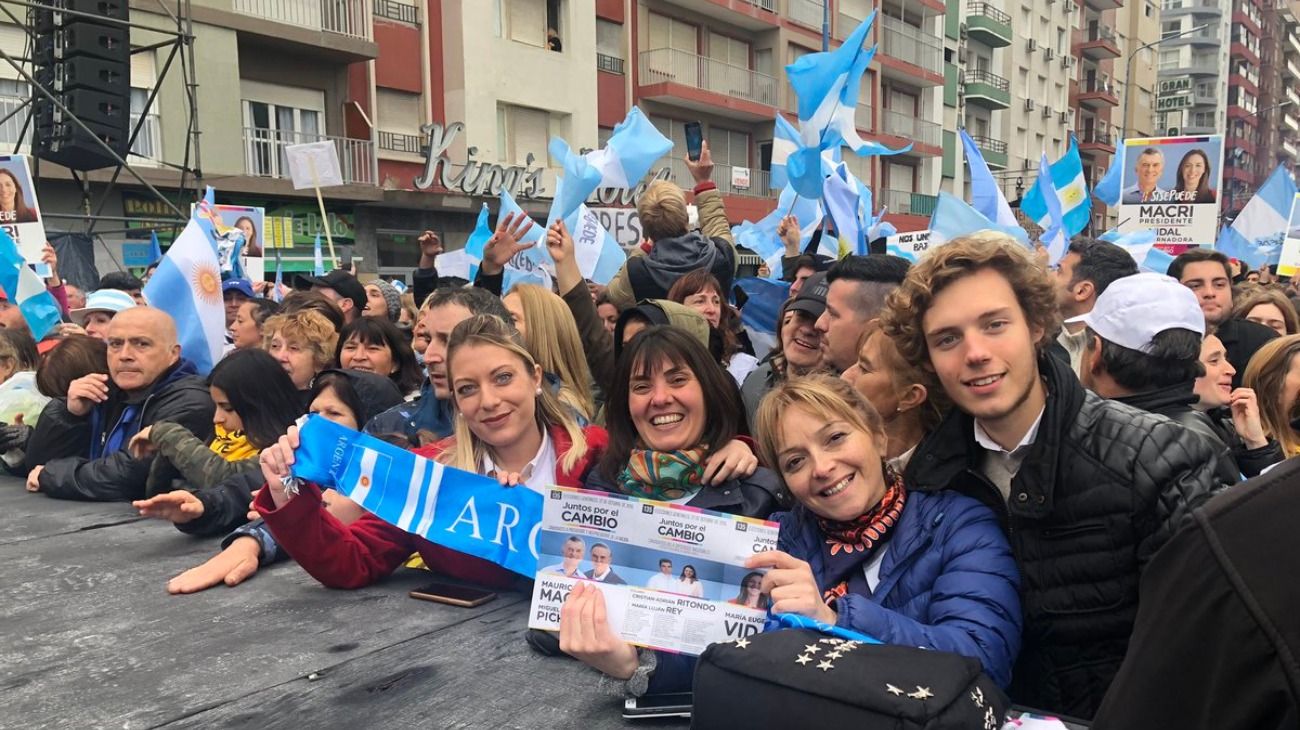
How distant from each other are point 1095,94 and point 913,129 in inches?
840

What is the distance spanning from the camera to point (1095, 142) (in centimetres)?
5225

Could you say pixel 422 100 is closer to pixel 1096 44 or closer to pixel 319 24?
pixel 319 24

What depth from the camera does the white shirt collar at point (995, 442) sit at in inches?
80.7

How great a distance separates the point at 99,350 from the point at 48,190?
11.3m

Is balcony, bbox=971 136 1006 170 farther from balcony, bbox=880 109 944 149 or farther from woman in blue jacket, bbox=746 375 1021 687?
woman in blue jacket, bbox=746 375 1021 687

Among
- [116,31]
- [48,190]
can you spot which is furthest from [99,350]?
[48,190]

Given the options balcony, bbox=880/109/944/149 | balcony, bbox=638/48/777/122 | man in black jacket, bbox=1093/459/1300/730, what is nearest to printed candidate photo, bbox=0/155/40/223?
man in black jacket, bbox=1093/459/1300/730

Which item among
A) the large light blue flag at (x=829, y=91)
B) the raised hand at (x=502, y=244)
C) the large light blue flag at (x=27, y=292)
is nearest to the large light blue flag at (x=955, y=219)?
the large light blue flag at (x=829, y=91)

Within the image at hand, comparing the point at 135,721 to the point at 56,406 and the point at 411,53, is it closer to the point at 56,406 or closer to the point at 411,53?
the point at 56,406

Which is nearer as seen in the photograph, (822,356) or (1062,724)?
(1062,724)

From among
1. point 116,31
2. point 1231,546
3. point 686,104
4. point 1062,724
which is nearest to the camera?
point 1231,546

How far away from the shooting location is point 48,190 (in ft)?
47.0

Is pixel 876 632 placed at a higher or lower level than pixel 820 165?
lower

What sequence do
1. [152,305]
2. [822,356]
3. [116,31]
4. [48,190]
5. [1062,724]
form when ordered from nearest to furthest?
1. [1062,724]
2. [822,356]
3. [152,305]
4. [116,31]
5. [48,190]
